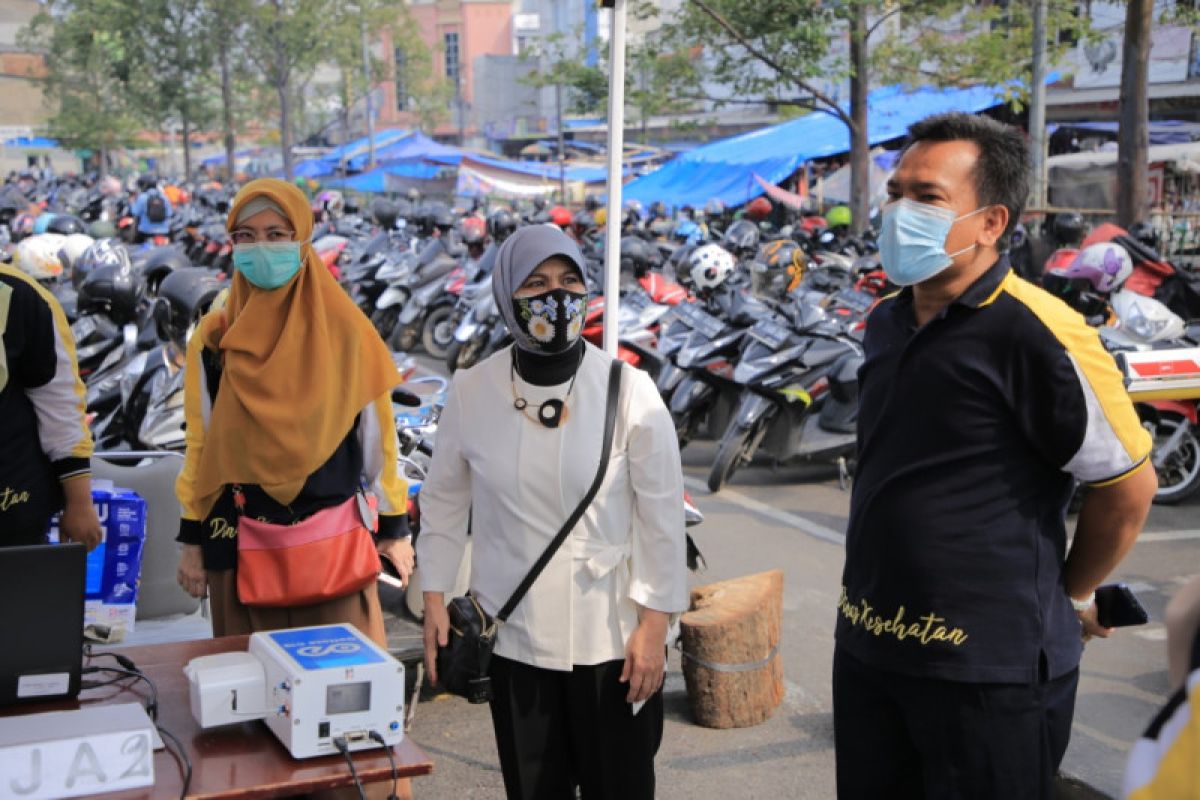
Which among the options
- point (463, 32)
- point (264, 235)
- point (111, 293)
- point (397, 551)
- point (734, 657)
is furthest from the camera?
point (463, 32)

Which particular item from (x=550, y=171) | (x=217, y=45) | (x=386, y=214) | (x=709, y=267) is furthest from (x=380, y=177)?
(x=709, y=267)

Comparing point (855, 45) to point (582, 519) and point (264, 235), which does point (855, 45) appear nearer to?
point (264, 235)

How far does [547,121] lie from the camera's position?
6081 cm

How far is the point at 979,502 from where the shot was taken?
2426mm

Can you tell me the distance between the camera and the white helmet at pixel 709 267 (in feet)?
36.0

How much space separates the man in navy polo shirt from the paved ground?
1599mm

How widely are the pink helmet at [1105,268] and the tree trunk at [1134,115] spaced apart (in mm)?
3768

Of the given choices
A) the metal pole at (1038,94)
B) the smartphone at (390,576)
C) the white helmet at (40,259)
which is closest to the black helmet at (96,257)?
the white helmet at (40,259)

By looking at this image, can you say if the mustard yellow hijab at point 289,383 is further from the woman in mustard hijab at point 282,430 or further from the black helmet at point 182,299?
the black helmet at point 182,299

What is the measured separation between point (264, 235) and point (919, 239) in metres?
1.73

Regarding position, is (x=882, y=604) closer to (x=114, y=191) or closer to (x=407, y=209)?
(x=407, y=209)

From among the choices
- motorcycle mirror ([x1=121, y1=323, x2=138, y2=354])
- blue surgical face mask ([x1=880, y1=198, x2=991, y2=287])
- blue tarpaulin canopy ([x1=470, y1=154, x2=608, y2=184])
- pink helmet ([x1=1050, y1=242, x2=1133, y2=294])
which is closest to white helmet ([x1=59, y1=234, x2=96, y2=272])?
motorcycle mirror ([x1=121, y1=323, x2=138, y2=354])

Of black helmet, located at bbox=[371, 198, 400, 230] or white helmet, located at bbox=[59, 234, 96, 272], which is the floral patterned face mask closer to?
white helmet, located at bbox=[59, 234, 96, 272]

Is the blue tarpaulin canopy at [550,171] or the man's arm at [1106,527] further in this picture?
the blue tarpaulin canopy at [550,171]
